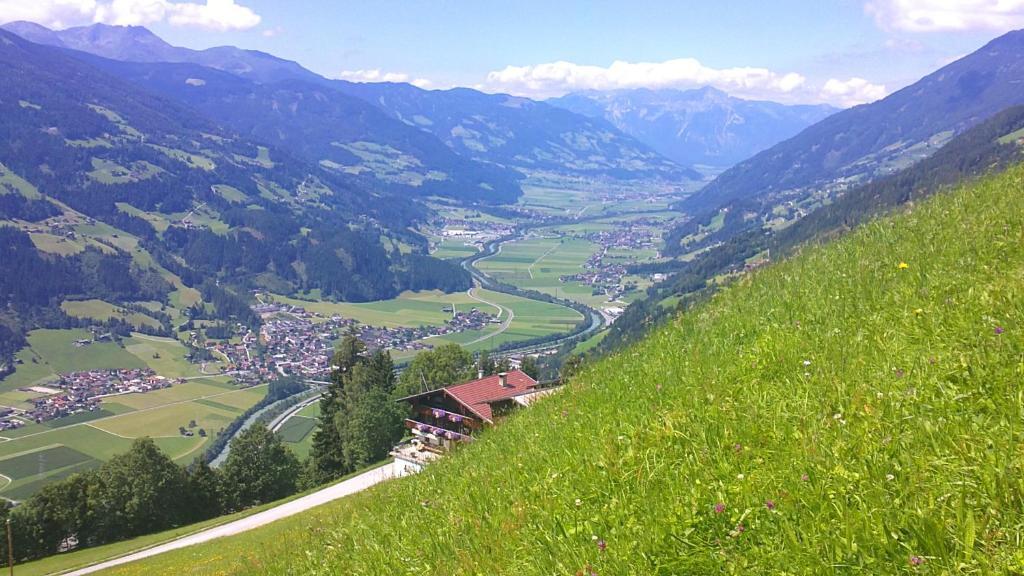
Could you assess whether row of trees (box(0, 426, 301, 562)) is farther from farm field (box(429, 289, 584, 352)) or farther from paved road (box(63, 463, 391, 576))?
farm field (box(429, 289, 584, 352))

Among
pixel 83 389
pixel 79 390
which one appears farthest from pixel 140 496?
pixel 83 389

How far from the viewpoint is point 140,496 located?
45875mm

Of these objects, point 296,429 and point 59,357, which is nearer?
point 296,429

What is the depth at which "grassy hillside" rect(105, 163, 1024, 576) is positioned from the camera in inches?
151

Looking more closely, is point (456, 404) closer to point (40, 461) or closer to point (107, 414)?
point (40, 461)

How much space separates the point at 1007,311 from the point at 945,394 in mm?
1556

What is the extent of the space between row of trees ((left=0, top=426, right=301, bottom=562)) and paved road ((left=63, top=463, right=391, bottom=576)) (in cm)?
1555

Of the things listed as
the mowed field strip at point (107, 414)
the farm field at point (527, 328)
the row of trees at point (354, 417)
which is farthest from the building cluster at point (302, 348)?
the row of trees at point (354, 417)

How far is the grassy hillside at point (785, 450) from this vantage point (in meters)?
3.84

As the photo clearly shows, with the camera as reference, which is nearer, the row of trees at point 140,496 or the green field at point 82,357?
the row of trees at point 140,496

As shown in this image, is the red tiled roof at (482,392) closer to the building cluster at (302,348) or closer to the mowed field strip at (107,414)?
the mowed field strip at (107,414)

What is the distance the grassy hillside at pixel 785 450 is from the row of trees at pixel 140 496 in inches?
1731

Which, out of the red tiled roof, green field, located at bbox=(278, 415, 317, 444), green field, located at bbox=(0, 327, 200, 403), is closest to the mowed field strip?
green field, located at bbox=(0, 327, 200, 403)

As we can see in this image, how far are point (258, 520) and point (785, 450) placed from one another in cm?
3326
